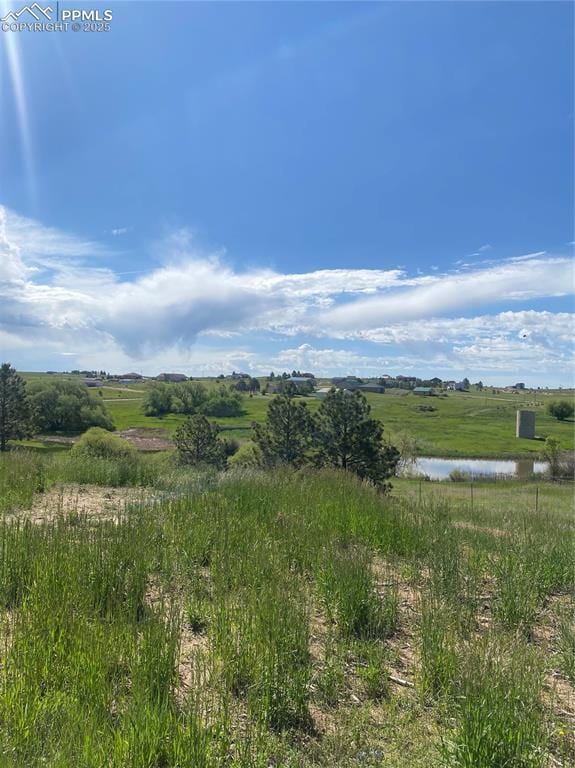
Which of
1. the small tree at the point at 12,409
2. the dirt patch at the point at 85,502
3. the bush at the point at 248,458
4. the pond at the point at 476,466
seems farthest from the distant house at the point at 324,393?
the small tree at the point at 12,409

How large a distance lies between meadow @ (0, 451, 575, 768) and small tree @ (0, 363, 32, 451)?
54.7 metres

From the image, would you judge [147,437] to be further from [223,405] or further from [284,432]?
[284,432]

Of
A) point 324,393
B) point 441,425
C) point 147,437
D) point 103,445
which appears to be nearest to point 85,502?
point 103,445

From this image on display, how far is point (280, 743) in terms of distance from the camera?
2.64 meters

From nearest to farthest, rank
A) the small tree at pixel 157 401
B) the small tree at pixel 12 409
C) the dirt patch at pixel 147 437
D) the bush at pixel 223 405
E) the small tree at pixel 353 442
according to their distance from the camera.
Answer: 1. the small tree at pixel 353 442
2. the small tree at pixel 12 409
3. the dirt patch at pixel 147 437
4. the bush at pixel 223 405
5. the small tree at pixel 157 401

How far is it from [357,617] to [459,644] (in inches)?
32.0

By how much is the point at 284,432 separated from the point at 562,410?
114m

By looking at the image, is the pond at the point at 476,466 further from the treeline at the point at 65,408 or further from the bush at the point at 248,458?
the treeline at the point at 65,408

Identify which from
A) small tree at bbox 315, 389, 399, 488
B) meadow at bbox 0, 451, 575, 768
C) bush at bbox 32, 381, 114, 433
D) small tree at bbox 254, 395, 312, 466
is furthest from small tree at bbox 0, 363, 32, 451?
meadow at bbox 0, 451, 575, 768

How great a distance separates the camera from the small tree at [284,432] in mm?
→ 25078

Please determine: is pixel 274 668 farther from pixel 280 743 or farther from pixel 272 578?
pixel 272 578

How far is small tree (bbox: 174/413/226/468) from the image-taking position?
32053 mm

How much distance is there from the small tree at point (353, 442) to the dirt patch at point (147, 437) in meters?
41.7

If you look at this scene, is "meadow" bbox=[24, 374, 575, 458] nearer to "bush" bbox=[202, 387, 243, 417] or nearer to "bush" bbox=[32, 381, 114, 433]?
"bush" bbox=[202, 387, 243, 417]
